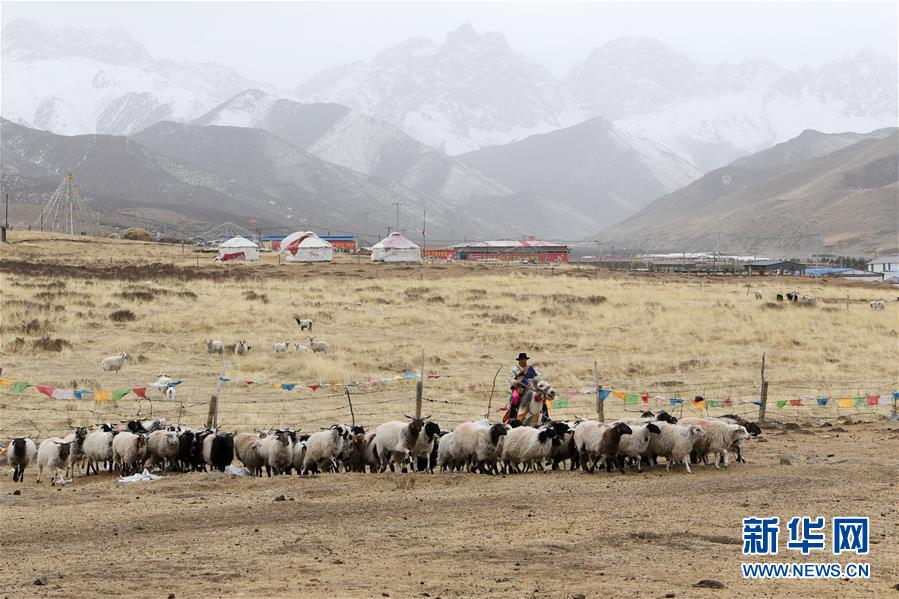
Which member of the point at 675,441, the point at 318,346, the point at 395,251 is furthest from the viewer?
the point at 395,251

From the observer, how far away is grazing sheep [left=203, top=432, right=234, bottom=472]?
15.7m

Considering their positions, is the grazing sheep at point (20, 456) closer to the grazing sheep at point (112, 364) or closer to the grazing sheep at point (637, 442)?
the grazing sheep at point (637, 442)

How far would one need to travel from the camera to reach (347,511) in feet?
40.4

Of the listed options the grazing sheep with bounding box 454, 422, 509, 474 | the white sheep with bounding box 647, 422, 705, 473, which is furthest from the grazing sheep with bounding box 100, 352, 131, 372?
the white sheep with bounding box 647, 422, 705, 473

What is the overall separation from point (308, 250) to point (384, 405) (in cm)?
7332

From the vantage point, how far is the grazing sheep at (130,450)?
15438 mm

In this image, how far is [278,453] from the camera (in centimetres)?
1541

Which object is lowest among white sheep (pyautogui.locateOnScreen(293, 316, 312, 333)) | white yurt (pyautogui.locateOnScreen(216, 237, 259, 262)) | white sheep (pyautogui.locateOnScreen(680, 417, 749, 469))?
white sheep (pyautogui.locateOnScreen(680, 417, 749, 469))

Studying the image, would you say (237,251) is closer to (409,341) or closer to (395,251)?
(395,251)

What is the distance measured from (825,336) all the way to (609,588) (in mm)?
28740

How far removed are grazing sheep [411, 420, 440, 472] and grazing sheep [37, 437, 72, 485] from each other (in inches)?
215

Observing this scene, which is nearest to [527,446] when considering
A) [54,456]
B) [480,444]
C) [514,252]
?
[480,444]

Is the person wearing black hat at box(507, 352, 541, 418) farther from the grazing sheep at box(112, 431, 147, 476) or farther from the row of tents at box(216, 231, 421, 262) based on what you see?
the row of tents at box(216, 231, 421, 262)

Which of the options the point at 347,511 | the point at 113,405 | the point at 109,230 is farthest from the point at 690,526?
the point at 109,230
